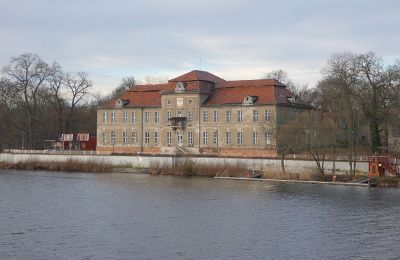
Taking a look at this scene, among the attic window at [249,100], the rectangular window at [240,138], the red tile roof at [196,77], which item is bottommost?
the rectangular window at [240,138]

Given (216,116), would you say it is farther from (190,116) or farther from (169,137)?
(169,137)

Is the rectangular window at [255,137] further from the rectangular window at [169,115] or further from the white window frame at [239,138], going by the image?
the rectangular window at [169,115]

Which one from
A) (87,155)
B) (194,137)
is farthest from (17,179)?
(194,137)

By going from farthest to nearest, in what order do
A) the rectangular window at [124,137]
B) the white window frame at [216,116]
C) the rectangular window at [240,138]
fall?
the rectangular window at [124,137]
the white window frame at [216,116]
the rectangular window at [240,138]

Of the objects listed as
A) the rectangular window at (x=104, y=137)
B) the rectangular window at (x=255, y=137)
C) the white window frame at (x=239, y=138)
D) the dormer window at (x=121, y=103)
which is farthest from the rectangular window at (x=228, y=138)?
the rectangular window at (x=104, y=137)

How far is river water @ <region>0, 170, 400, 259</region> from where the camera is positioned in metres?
24.0

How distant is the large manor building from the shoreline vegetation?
7.16 m

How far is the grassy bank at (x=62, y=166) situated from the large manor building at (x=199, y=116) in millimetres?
9563

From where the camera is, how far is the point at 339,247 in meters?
24.8

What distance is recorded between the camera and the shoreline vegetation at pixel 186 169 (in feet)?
171

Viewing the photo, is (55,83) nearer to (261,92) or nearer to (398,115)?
(261,92)

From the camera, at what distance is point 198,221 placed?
101 feet

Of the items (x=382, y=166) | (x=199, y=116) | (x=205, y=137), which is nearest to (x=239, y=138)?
(x=205, y=137)

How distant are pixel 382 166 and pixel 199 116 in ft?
85.1
